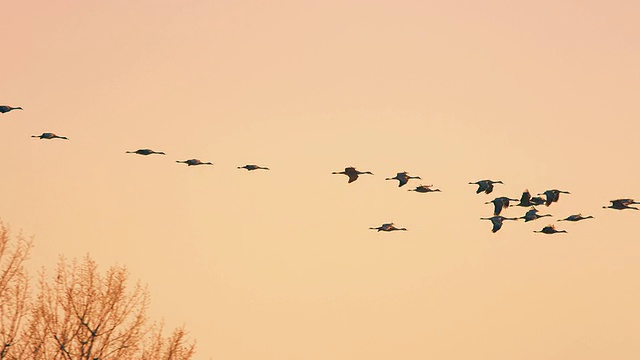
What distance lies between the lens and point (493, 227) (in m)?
66.3

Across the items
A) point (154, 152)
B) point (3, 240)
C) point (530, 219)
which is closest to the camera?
point (154, 152)

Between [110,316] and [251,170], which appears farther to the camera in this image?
[110,316]

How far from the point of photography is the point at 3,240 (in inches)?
3088

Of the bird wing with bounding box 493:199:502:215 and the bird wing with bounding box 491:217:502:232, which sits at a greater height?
the bird wing with bounding box 493:199:502:215

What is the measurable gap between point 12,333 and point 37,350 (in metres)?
1.92

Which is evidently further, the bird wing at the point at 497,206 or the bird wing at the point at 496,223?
the bird wing at the point at 497,206

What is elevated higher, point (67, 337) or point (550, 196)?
point (550, 196)

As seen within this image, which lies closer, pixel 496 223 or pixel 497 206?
pixel 496 223

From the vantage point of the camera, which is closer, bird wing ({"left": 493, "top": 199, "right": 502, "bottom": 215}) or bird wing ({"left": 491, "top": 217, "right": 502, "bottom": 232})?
bird wing ({"left": 491, "top": 217, "right": 502, "bottom": 232})

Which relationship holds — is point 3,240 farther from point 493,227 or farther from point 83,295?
point 493,227

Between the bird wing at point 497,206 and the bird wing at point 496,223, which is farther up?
the bird wing at point 497,206

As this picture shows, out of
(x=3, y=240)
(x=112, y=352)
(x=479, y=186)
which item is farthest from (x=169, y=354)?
(x=479, y=186)

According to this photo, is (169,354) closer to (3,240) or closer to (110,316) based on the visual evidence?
(110,316)

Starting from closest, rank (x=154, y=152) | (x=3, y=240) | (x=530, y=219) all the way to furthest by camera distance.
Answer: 1. (x=154, y=152)
2. (x=530, y=219)
3. (x=3, y=240)
